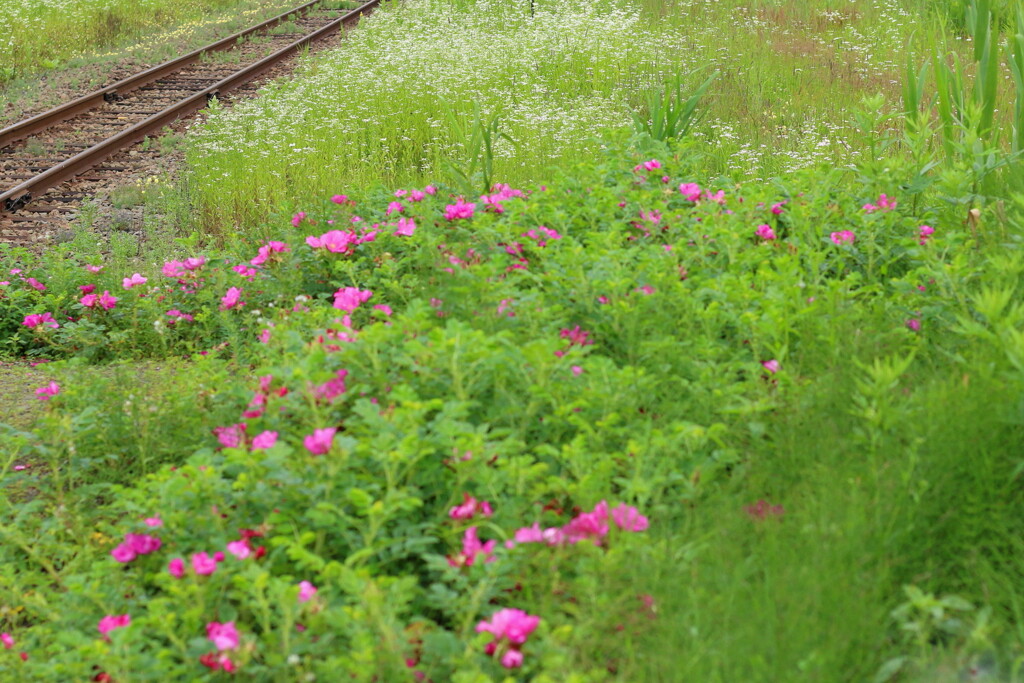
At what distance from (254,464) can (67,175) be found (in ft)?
24.9

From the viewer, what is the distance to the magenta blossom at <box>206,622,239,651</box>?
7.16 feet

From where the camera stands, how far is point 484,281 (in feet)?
11.7

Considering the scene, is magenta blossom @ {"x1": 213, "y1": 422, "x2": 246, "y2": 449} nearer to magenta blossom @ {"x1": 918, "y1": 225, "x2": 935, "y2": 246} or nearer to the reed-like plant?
magenta blossom @ {"x1": 918, "y1": 225, "x2": 935, "y2": 246}

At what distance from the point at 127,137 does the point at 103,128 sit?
767 millimetres

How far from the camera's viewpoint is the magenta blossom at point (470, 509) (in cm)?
251

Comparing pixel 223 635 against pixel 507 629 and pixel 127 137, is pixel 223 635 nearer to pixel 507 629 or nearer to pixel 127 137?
pixel 507 629

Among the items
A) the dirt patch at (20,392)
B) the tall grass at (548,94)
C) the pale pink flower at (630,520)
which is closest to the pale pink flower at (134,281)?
the dirt patch at (20,392)

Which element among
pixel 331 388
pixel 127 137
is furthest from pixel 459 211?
pixel 127 137

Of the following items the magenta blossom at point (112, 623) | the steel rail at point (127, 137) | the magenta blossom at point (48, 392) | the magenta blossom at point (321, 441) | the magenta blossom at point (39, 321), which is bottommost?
the steel rail at point (127, 137)

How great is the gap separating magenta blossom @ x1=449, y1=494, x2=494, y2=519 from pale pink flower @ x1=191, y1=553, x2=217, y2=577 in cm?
64

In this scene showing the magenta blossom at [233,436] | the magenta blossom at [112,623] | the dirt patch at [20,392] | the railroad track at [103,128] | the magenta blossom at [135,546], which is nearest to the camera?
the magenta blossom at [112,623]

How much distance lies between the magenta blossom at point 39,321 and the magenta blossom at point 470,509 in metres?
3.45

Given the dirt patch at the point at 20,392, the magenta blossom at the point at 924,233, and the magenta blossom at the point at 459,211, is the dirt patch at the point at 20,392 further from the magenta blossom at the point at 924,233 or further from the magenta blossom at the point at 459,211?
the magenta blossom at the point at 924,233

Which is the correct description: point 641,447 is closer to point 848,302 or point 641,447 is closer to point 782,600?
point 782,600
